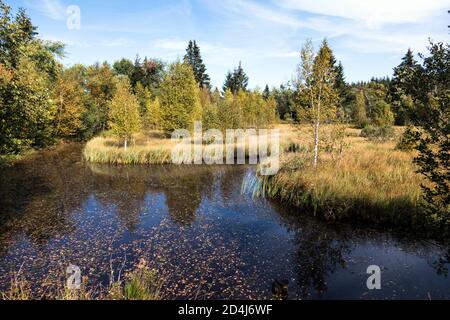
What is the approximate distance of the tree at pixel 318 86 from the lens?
15.4 metres

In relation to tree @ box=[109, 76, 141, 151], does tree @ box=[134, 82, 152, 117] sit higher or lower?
higher

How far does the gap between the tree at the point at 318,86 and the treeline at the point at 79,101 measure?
1161 centimetres

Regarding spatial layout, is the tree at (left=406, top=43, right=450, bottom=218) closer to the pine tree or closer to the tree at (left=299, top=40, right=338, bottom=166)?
the tree at (left=299, top=40, right=338, bottom=166)

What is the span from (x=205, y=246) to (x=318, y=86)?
1051 centimetres

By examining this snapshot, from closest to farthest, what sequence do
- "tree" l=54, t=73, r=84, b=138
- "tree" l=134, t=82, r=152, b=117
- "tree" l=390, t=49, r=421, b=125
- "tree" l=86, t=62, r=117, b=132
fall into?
1. "tree" l=390, t=49, r=421, b=125
2. "tree" l=54, t=73, r=84, b=138
3. "tree" l=86, t=62, r=117, b=132
4. "tree" l=134, t=82, r=152, b=117

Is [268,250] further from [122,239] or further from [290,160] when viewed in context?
[290,160]

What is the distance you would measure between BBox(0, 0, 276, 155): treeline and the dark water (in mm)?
3086

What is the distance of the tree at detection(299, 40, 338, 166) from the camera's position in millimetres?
15359

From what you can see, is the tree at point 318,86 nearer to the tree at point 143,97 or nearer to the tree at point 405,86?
the tree at point 405,86

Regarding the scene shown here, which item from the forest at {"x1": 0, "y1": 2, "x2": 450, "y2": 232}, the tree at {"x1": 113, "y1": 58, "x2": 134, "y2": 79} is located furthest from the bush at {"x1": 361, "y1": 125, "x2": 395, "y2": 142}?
the tree at {"x1": 113, "y1": 58, "x2": 134, "y2": 79}

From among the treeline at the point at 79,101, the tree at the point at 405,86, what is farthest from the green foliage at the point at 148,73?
the tree at the point at 405,86

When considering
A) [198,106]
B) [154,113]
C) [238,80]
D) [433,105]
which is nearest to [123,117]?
[198,106]

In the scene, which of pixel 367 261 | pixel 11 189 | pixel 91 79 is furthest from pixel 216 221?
pixel 91 79

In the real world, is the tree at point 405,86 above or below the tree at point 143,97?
below
